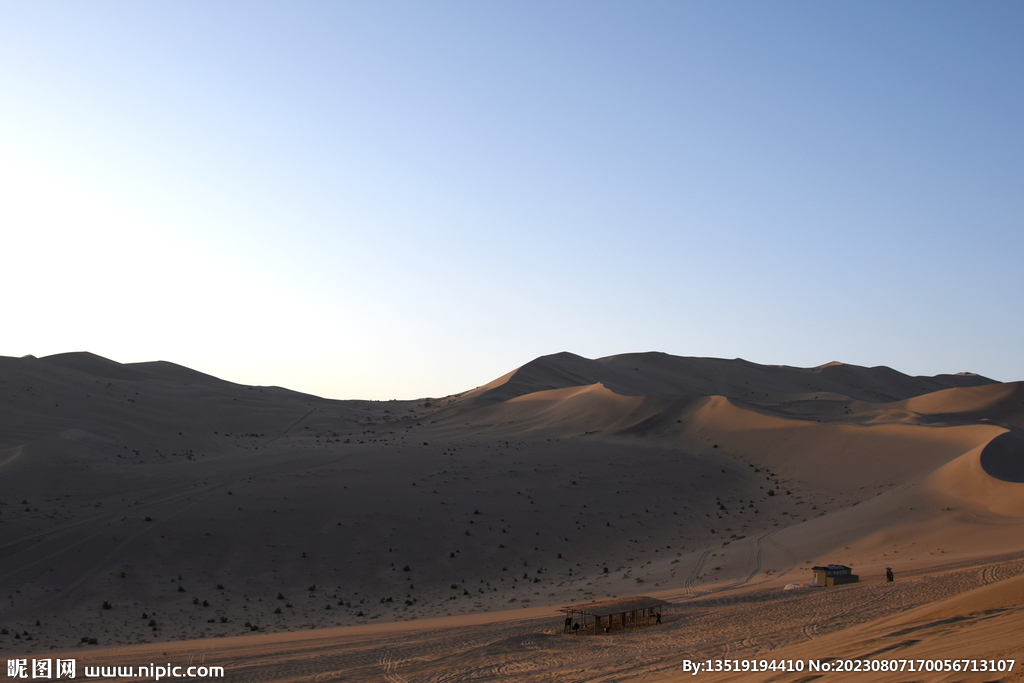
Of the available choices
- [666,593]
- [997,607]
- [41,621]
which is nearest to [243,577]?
[41,621]

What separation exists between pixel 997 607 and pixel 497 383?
152ft

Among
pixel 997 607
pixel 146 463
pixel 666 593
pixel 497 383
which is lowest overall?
pixel 666 593

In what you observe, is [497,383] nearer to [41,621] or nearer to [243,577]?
[243,577]

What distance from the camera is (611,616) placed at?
48.8 feet

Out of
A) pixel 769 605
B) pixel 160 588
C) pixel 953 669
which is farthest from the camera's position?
pixel 160 588

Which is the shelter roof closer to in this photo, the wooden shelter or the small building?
the wooden shelter

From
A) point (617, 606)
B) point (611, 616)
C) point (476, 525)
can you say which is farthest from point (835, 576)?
point (476, 525)

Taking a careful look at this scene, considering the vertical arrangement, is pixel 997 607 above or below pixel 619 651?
above

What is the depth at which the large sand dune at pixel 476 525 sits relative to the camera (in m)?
14.0

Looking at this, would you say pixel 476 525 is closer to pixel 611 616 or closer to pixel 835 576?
pixel 611 616

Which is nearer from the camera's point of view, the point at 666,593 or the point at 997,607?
the point at 997,607

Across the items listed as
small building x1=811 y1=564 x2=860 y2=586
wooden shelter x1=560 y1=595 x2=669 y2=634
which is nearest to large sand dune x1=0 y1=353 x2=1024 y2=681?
small building x1=811 y1=564 x2=860 y2=586

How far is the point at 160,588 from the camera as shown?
63.3 feet

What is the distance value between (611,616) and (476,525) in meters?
10.8
